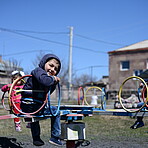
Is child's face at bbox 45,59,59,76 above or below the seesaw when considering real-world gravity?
above

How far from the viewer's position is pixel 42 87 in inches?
166

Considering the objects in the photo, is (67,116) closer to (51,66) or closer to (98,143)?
(51,66)

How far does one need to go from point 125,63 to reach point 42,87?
2668 centimetres

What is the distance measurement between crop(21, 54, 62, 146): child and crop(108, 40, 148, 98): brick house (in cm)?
2499

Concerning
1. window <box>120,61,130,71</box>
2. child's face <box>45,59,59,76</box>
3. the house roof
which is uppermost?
the house roof

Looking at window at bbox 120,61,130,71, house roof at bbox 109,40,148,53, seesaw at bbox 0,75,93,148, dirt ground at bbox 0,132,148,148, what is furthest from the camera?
house roof at bbox 109,40,148,53

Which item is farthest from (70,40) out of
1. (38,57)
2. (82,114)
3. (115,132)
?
(82,114)

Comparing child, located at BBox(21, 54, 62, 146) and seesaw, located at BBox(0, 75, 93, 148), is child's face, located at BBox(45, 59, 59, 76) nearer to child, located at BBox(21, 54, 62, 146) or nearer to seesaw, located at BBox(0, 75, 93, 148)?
child, located at BBox(21, 54, 62, 146)

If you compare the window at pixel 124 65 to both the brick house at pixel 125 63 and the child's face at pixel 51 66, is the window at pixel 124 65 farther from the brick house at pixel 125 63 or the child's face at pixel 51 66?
the child's face at pixel 51 66

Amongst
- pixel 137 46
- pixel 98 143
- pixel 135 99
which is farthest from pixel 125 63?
pixel 98 143

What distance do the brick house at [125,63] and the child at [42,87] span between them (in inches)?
984

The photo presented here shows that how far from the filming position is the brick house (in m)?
28.8

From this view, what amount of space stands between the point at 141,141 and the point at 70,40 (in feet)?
77.0

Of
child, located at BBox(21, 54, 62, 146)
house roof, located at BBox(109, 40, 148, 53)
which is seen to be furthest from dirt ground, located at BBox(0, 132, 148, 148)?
house roof, located at BBox(109, 40, 148, 53)
